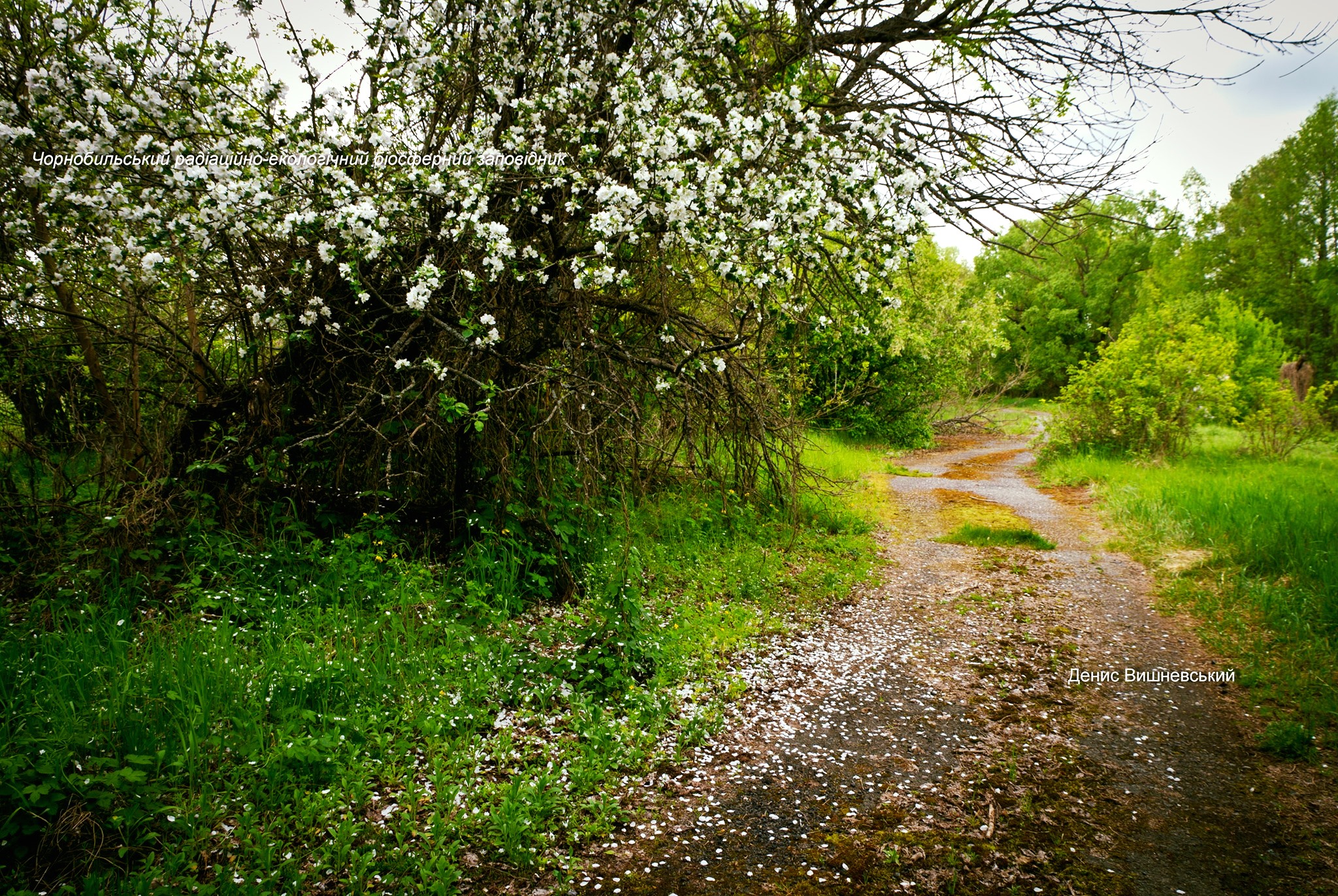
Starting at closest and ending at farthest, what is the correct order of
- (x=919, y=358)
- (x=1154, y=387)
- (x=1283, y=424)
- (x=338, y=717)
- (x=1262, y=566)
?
(x=338, y=717) < (x=1262, y=566) < (x=1283, y=424) < (x=1154, y=387) < (x=919, y=358)

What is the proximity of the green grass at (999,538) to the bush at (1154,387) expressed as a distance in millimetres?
7044

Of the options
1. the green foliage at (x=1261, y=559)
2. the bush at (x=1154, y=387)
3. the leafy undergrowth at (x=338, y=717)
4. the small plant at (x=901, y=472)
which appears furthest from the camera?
the small plant at (x=901, y=472)

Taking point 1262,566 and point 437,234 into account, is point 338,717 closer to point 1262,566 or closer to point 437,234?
point 437,234

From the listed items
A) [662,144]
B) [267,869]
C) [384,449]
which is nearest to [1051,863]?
[267,869]

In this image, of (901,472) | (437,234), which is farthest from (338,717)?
(901,472)

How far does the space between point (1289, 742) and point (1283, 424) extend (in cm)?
1354

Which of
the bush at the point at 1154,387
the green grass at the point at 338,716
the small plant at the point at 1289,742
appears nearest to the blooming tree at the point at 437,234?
the green grass at the point at 338,716

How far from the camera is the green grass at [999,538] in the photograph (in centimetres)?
957

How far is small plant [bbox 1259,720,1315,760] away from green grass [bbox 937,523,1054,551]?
516 centimetres

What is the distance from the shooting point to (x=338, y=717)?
374cm

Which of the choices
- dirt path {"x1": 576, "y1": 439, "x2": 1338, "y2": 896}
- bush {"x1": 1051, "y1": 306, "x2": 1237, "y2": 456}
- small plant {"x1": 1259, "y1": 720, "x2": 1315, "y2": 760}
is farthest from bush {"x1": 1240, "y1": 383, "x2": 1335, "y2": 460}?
small plant {"x1": 1259, "y1": 720, "x2": 1315, "y2": 760}

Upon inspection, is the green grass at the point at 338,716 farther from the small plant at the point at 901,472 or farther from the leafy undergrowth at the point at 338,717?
the small plant at the point at 901,472

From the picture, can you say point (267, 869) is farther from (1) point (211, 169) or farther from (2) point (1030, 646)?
(2) point (1030, 646)

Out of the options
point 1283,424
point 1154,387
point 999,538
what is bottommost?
point 999,538
